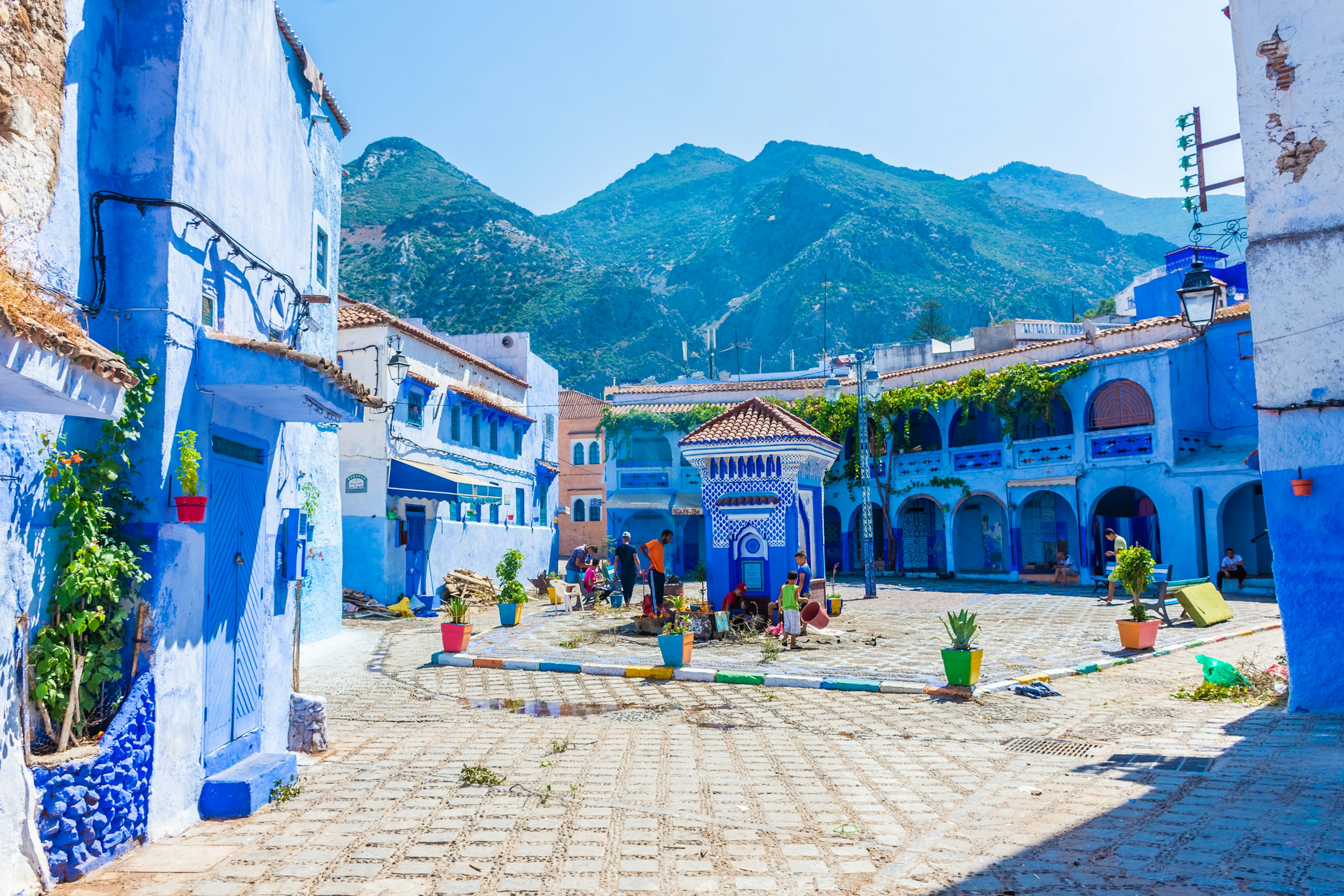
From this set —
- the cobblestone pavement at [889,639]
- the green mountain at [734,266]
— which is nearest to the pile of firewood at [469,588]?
the cobblestone pavement at [889,639]

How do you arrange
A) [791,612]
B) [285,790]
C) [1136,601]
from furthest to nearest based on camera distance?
[791,612], [1136,601], [285,790]

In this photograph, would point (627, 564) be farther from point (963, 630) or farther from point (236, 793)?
point (236, 793)

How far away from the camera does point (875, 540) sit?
35.9 meters

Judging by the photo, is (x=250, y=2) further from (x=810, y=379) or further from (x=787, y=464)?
(x=810, y=379)

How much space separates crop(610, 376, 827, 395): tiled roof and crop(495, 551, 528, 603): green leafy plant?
64.4 feet

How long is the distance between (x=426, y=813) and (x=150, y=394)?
3444mm

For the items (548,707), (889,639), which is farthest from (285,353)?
(889,639)

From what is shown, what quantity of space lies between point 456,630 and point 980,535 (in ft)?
77.9

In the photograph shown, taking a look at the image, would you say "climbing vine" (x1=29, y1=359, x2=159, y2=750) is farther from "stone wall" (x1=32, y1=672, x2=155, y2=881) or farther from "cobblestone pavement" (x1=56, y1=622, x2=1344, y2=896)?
"cobblestone pavement" (x1=56, y1=622, x2=1344, y2=896)

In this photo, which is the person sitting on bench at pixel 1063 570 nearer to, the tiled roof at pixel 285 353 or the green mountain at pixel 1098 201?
the tiled roof at pixel 285 353

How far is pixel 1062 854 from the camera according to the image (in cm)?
548

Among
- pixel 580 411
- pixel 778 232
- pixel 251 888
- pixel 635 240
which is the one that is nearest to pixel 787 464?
pixel 251 888

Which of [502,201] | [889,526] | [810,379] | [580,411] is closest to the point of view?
[889,526]

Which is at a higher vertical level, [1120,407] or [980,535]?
[1120,407]
